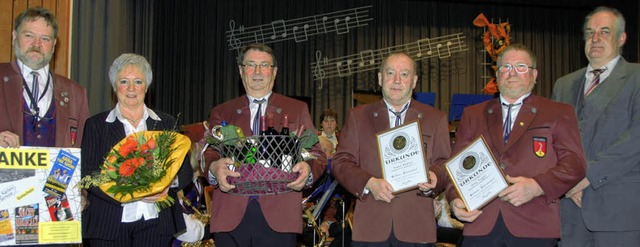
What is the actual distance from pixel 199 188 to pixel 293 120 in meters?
3.19

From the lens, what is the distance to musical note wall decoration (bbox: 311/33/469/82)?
470 inches

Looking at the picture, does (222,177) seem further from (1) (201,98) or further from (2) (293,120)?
(1) (201,98)

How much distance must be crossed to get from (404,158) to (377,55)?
896cm

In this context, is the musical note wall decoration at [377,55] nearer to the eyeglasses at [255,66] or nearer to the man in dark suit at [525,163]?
the eyeglasses at [255,66]

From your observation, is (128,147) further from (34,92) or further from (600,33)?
(600,33)

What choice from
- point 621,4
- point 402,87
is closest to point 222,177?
point 402,87

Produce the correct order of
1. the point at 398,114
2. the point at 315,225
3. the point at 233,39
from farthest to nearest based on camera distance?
the point at 233,39 < the point at 315,225 < the point at 398,114

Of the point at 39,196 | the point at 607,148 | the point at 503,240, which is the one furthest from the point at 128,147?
the point at 607,148

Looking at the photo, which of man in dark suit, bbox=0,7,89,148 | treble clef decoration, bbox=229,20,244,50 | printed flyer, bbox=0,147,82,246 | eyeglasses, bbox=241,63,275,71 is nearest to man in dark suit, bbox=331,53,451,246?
eyeglasses, bbox=241,63,275,71

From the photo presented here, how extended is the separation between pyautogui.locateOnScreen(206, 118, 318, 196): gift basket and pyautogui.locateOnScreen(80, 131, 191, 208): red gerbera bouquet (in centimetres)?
24

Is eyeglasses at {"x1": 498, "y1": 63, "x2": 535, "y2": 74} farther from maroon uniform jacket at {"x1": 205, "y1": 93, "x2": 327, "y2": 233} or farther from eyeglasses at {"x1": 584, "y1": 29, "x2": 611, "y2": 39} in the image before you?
maroon uniform jacket at {"x1": 205, "y1": 93, "x2": 327, "y2": 233}

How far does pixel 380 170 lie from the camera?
11.5ft

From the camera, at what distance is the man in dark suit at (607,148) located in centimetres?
360

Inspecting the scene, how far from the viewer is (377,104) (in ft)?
12.1
